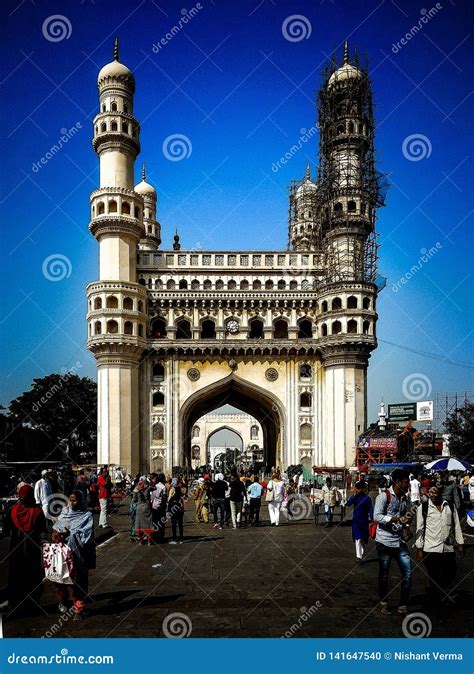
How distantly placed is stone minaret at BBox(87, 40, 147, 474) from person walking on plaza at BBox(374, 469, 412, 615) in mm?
33380

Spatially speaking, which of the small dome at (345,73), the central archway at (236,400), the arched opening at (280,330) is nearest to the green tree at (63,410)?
the central archway at (236,400)

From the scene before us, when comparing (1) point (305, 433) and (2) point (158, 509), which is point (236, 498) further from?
(1) point (305, 433)

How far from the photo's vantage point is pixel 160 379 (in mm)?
44906

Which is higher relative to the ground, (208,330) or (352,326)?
(208,330)

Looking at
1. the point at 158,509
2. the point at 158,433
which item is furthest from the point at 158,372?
the point at 158,509

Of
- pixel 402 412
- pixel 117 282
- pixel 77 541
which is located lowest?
pixel 77 541

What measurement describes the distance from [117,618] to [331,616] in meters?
2.55

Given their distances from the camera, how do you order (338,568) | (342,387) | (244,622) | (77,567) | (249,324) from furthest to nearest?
(249,324) < (342,387) < (338,568) < (77,567) < (244,622)

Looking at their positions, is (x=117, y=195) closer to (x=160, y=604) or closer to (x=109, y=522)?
(x=109, y=522)

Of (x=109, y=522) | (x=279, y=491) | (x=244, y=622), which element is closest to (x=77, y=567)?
(x=244, y=622)

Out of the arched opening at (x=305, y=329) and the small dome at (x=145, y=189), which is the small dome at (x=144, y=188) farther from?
the arched opening at (x=305, y=329)

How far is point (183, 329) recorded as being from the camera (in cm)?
4591

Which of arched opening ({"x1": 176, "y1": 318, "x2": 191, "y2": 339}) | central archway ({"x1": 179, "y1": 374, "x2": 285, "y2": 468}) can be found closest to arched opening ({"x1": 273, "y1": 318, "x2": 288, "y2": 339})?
central archway ({"x1": 179, "y1": 374, "x2": 285, "y2": 468})

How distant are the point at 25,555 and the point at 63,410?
2151 inches
